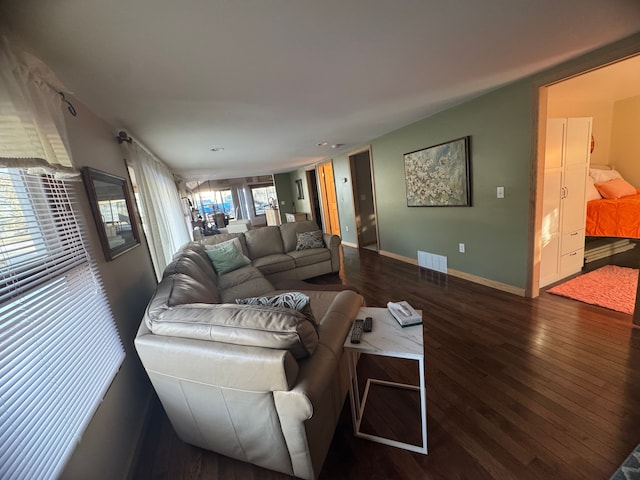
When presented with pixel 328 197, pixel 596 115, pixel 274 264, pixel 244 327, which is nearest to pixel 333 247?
pixel 274 264

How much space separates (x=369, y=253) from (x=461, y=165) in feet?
8.19

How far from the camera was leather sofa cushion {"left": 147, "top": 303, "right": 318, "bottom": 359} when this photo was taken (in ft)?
3.53

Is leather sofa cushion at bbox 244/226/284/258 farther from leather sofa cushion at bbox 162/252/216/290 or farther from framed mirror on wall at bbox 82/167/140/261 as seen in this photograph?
framed mirror on wall at bbox 82/167/140/261

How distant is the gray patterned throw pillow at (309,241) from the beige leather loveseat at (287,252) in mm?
20

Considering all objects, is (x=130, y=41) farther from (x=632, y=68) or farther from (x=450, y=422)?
(x=632, y=68)

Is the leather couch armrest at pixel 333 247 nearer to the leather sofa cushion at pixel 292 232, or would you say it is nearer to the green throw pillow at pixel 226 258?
the leather sofa cushion at pixel 292 232

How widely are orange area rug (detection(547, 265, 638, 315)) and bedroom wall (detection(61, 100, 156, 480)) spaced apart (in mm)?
3750

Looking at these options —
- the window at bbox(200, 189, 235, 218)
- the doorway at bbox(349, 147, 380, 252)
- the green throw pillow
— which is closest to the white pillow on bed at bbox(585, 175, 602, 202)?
the doorway at bbox(349, 147, 380, 252)

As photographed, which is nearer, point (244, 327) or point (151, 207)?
point (244, 327)

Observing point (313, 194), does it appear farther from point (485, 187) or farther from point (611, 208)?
point (611, 208)

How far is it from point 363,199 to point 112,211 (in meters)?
4.49

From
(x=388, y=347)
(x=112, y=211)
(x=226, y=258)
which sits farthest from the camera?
(x=226, y=258)

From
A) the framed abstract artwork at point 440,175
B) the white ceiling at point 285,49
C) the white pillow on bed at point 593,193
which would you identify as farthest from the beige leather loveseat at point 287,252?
the white pillow on bed at point 593,193

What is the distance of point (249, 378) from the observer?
106 cm
